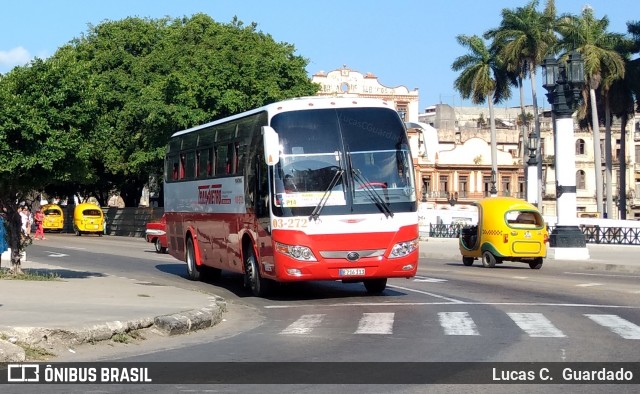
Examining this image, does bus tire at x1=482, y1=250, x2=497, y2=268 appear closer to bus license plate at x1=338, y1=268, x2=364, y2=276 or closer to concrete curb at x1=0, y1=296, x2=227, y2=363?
bus license plate at x1=338, y1=268, x2=364, y2=276

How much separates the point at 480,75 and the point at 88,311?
243 feet

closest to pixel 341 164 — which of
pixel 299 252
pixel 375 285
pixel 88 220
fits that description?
pixel 299 252

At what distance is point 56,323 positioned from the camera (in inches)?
524

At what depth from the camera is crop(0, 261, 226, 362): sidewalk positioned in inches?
491

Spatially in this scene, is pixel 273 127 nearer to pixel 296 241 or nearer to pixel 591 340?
pixel 296 241

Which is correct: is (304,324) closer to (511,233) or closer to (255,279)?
(255,279)

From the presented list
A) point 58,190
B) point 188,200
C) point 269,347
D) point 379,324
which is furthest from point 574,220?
point 58,190

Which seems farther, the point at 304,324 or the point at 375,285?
the point at 375,285

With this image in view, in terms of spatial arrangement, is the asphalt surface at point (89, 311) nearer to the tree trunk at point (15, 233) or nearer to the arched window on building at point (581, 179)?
the tree trunk at point (15, 233)

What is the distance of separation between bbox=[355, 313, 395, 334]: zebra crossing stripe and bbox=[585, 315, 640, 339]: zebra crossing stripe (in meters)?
3.01

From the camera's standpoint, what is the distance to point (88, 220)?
70.6 m

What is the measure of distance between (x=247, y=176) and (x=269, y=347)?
27.1ft

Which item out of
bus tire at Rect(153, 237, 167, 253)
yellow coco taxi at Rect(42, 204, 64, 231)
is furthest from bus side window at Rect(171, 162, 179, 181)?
yellow coco taxi at Rect(42, 204, 64, 231)

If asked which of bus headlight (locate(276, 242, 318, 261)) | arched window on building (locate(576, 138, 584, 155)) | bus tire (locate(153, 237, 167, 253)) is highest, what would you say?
arched window on building (locate(576, 138, 584, 155))
